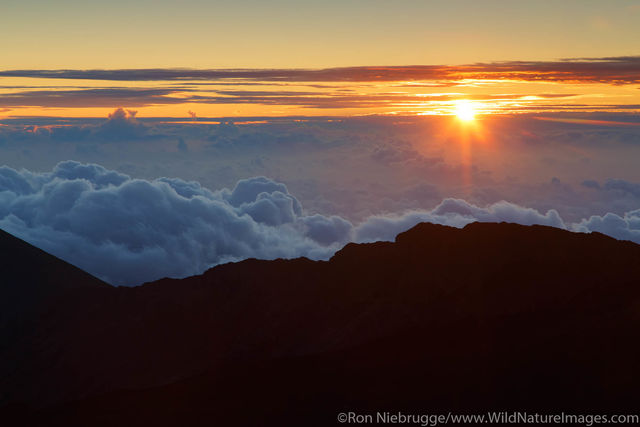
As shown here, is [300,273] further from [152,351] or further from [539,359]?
[539,359]

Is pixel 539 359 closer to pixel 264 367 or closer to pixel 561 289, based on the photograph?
pixel 561 289

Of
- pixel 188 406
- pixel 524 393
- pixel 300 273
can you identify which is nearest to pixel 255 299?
pixel 300 273

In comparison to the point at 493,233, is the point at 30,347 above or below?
below

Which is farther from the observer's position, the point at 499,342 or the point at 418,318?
the point at 418,318

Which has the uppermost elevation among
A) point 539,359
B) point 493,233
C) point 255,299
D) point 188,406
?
point 493,233

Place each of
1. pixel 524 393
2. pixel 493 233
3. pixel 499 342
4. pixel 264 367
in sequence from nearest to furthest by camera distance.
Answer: pixel 524 393
pixel 499 342
pixel 264 367
pixel 493 233

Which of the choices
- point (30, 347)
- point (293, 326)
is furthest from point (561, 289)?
A: point (30, 347)

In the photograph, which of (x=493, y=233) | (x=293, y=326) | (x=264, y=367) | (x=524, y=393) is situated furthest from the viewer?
(x=493, y=233)
